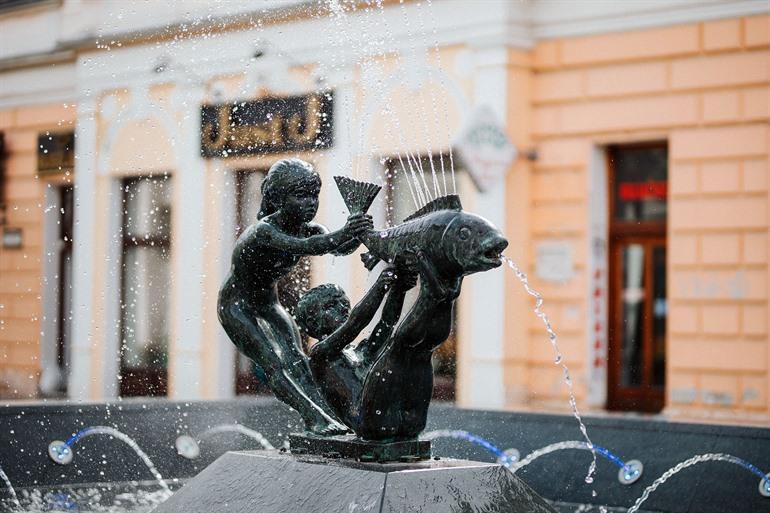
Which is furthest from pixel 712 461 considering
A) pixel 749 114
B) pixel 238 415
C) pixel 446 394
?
pixel 446 394

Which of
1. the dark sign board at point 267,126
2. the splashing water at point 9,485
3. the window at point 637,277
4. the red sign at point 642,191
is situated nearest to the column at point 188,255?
the dark sign board at point 267,126

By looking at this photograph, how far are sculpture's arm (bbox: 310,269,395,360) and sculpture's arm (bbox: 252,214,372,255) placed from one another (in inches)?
7.9

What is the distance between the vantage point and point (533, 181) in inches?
548

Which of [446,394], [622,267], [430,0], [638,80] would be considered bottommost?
[446,394]

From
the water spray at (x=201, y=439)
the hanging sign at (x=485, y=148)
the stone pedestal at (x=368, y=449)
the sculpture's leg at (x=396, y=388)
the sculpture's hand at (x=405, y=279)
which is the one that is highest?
the hanging sign at (x=485, y=148)

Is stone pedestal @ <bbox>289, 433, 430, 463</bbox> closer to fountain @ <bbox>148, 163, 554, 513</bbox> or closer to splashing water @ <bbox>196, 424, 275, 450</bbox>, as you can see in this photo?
fountain @ <bbox>148, 163, 554, 513</bbox>

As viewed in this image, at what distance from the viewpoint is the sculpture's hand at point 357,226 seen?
528cm

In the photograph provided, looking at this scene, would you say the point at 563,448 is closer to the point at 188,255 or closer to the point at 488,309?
the point at 488,309

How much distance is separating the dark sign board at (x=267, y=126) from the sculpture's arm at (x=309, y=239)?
8.77 metres

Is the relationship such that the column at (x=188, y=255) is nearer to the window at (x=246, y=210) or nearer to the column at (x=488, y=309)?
the window at (x=246, y=210)

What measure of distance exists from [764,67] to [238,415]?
5.78 meters

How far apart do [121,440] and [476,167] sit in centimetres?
632

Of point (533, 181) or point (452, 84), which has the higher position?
point (452, 84)

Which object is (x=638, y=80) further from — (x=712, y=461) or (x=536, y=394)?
(x=712, y=461)
